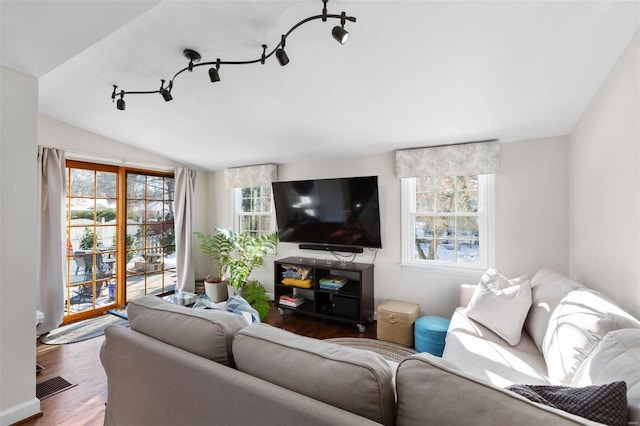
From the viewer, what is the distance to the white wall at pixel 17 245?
5.53 feet

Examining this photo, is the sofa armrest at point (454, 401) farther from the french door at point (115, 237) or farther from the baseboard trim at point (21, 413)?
the french door at point (115, 237)

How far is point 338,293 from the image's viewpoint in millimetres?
3141

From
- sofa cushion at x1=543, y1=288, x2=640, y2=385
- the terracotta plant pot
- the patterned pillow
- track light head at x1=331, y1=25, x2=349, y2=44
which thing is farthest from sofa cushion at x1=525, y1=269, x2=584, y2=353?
Result: the terracotta plant pot

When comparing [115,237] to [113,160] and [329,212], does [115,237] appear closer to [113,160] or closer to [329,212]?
[113,160]

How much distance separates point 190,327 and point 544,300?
2159 mm

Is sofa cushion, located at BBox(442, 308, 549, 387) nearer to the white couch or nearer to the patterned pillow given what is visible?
the white couch

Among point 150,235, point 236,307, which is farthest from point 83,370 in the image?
point 150,235

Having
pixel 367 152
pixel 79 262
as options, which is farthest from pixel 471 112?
pixel 79 262

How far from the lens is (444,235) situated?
3068 millimetres

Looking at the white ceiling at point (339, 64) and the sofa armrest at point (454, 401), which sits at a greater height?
the white ceiling at point (339, 64)

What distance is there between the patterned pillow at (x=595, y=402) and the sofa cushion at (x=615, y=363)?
103mm

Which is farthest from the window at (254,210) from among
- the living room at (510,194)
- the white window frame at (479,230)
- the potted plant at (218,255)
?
the white window frame at (479,230)

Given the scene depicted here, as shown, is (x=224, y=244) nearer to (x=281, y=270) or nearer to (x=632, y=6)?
(x=281, y=270)

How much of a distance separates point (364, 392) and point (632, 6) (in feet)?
6.92
